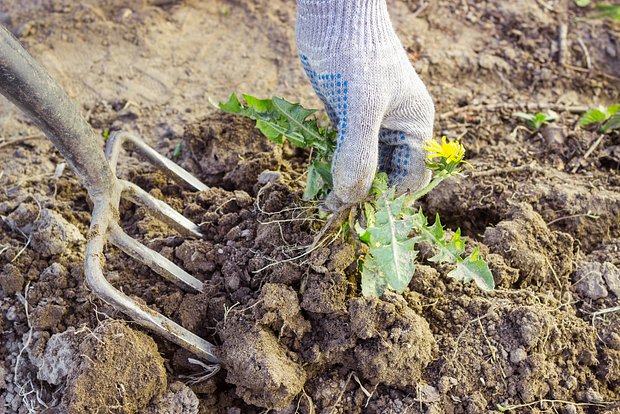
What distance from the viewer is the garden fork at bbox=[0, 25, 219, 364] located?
1879 mm

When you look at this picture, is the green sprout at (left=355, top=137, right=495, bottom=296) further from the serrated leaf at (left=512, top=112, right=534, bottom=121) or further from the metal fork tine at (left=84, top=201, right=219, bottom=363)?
the serrated leaf at (left=512, top=112, right=534, bottom=121)

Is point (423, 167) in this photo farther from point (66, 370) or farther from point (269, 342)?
point (66, 370)

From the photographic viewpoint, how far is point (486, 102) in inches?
131

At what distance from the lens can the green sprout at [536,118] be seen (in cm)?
316

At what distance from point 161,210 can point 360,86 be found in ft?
2.98

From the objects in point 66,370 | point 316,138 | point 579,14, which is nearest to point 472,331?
point 316,138

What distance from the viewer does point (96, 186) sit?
89.8 inches

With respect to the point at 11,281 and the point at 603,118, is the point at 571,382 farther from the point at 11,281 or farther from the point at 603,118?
the point at 11,281

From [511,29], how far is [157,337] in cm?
275

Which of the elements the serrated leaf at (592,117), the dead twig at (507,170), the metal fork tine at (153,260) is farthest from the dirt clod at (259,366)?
the serrated leaf at (592,117)

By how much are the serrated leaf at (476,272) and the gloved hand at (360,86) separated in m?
0.39

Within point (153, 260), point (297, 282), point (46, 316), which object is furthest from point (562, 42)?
point (46, 316)

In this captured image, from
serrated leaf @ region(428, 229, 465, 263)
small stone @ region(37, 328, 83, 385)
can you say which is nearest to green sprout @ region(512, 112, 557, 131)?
serrated leaf @ region(428, 229, 465, 263)

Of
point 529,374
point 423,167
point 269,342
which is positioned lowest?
point 529,374
